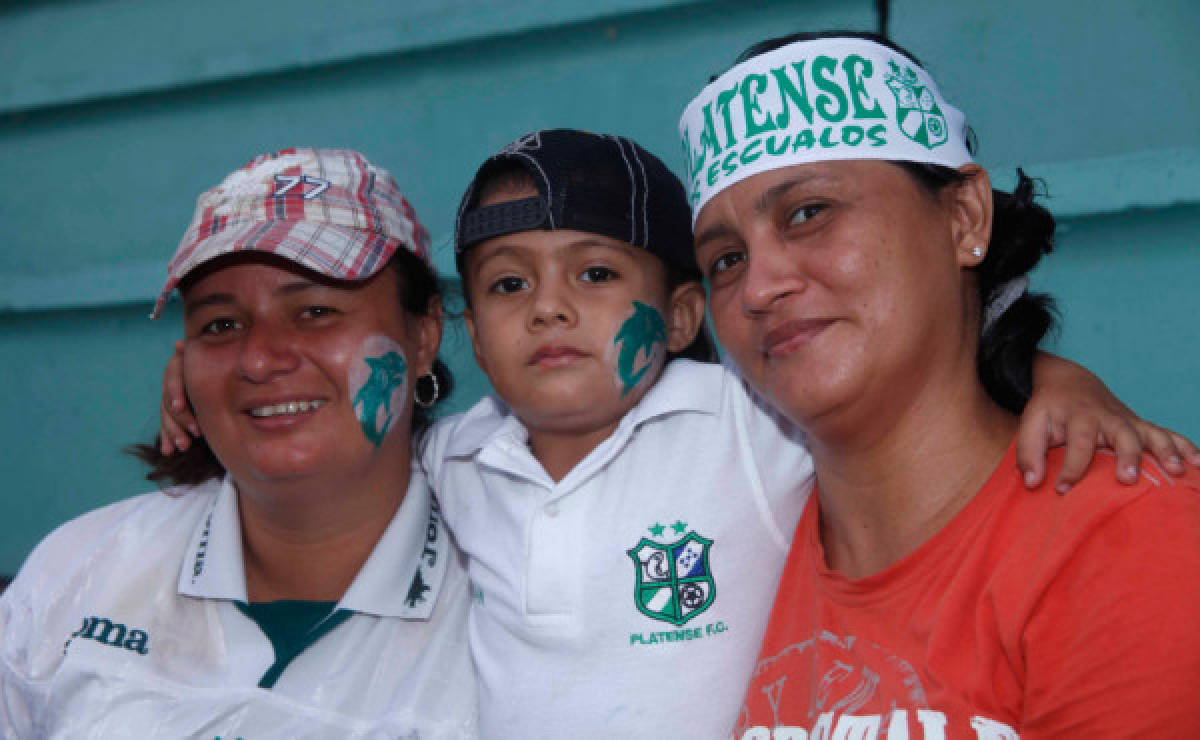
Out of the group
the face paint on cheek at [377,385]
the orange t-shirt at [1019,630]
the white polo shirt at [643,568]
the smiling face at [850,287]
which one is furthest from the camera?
the face paint on cheek at [377,385]

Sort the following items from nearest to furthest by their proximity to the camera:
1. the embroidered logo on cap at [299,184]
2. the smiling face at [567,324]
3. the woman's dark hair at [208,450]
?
1. the smiling face at [567,324]
2. the embroidered logo on cap at [299,184]
3. the woman's dark hair at [208,450]

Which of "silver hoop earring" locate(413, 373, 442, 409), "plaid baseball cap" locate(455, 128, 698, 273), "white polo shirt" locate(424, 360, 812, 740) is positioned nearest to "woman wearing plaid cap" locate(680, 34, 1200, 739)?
"white polo shirt" locate(424, 360, 812, 740)

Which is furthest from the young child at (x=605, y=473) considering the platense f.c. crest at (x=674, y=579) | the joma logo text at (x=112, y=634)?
the joma logo text at (x=112, y=634)

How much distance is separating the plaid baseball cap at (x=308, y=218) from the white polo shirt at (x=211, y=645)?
0.56 metres

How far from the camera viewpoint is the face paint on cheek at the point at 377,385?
6.51ft

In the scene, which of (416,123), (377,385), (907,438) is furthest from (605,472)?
(416,123)

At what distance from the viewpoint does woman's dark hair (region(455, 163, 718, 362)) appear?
6.49 feet

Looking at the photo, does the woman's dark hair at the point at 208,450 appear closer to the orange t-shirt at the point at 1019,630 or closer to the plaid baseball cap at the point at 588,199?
the plaid baseball cap at the point at 588,199

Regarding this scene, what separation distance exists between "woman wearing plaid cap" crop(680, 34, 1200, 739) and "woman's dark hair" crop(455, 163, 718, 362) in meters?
0.39

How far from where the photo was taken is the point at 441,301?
2309 millimetres

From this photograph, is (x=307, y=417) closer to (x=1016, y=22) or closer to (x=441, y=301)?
(x=441, y=301)

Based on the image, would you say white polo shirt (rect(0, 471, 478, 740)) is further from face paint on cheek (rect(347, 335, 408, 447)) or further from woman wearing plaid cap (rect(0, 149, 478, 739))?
face paint on cheek (rect(347, 335, 408, 447))

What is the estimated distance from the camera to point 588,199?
1916mm

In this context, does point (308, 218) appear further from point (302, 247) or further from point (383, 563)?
point (383, 563)
